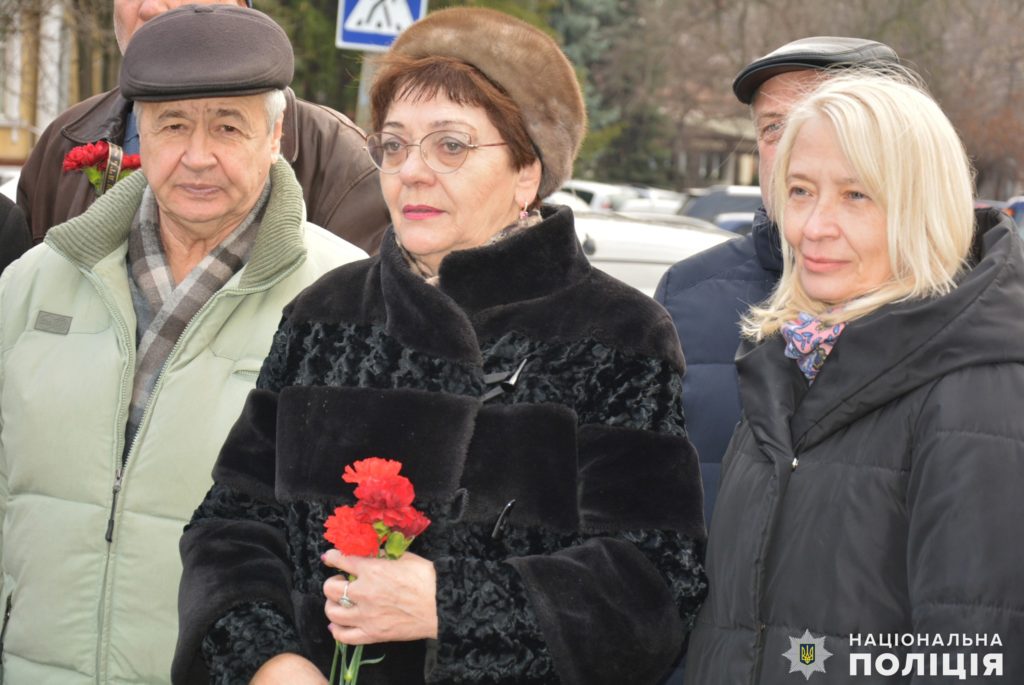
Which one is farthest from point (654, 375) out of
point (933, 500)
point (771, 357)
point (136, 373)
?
point (136, 373)

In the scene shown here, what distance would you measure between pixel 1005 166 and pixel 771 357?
131 ft

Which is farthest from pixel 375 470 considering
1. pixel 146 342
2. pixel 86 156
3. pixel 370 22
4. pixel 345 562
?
pixel 370 22

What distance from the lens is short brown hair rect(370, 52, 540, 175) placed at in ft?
9.63

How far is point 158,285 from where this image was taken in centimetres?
353

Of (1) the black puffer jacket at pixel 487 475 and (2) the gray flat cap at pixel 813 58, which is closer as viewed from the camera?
(1) the black puffer jacket at pixel 487 475

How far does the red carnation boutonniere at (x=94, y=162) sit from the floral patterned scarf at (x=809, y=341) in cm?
206

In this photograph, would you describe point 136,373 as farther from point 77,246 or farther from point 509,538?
point 509,538

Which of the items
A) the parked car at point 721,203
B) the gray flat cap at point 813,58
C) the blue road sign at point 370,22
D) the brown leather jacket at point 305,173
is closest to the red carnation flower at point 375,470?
the gray flat cap at point 813,58

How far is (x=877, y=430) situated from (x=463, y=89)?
3.46ft

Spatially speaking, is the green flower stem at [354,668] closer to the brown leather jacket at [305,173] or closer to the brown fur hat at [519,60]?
the brown fur hat at [519,60]

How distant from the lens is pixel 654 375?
9.26 feet

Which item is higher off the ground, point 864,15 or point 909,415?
point 909,415

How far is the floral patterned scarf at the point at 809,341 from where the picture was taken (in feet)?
8.95

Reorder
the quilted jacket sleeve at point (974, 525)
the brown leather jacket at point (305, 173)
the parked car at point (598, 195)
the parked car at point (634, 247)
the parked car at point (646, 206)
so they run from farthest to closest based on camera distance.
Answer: the parked car at point (598, 195) → the parked car at point (646, 206) → the parked car at point (634, 247) → the brown leather jacket at point (305, 173) → the quilted jacket sleeve at point (974, 525)
